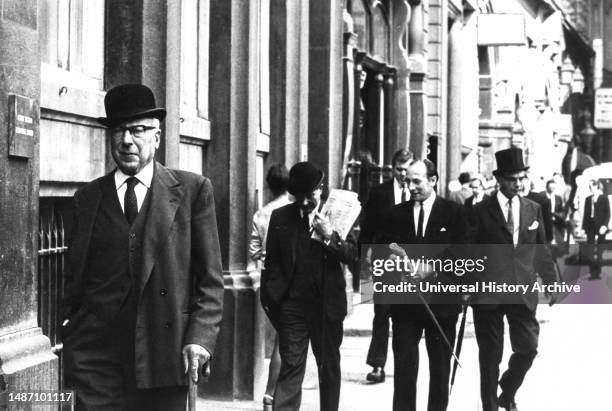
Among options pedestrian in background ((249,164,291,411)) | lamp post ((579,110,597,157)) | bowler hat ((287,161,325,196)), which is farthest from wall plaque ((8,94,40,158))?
lamp post ((579,110,597,157))

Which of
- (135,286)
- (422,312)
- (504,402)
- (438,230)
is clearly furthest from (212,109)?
(135,286)

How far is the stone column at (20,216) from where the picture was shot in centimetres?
720

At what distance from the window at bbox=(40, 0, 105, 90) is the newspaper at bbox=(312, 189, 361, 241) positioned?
182cm

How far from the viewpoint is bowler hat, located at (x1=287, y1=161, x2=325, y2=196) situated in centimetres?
976

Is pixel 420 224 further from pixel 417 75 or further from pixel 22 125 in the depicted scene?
pixel 417 75

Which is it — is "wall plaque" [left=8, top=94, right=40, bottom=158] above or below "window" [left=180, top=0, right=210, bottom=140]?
below

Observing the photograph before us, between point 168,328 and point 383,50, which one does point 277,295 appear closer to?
point 168,328

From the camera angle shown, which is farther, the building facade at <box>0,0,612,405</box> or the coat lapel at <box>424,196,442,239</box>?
the coat lapel at <box>424,196,442,239</box>

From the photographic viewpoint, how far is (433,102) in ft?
87.6

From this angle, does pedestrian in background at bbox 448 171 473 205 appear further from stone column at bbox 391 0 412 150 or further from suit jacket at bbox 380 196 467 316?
suit jacket at bbox 380 196 467 316

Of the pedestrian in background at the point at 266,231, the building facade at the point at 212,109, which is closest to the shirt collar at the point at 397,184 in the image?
the building facade at the point at 212,109

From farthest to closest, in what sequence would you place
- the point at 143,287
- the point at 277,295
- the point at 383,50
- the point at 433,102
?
the point at 433,102 < the point at 383,50 < the point at 277,295 < the point at 143,287

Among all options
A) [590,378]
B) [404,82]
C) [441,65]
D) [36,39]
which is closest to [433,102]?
[441,65]

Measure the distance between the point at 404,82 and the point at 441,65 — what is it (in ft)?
11.4
